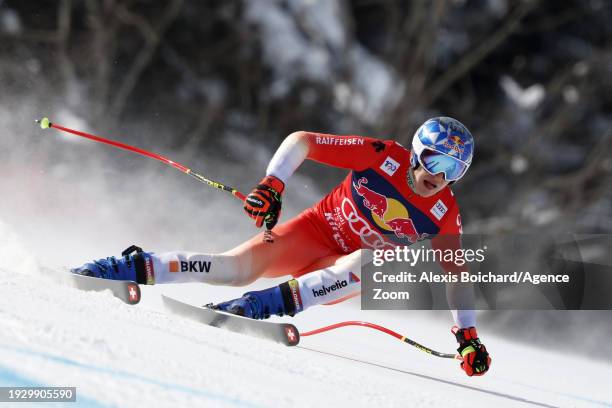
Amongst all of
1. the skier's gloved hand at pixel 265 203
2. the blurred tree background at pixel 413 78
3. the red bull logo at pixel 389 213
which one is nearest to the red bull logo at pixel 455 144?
the red bull logo at pixel 389 213

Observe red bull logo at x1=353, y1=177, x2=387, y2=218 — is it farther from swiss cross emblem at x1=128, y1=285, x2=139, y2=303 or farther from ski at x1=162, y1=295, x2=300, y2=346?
swiss cross emblem at x1=128, y1=285, x2=139, y2=303

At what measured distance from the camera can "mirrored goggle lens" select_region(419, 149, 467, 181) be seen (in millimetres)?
3012

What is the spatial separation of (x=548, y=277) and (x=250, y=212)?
715cm

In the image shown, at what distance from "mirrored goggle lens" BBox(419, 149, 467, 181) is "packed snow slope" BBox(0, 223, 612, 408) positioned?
0.70m

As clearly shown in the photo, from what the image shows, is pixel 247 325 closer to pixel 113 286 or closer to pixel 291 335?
pixel 291 335

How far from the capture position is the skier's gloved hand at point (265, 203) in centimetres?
274

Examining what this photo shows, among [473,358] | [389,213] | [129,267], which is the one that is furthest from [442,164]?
[129,267]

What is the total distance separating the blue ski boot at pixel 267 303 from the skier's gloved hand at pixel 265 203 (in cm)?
22

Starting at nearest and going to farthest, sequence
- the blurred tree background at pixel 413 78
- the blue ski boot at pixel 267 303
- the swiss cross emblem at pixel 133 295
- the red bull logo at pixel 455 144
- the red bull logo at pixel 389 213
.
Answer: the swiss cross emblem at pixel 133 295
the blue ski boot at pixel 267 303
the red bull logo at pixel 455 144
the red bull logo at pixel 389 213
the blurred tree background at pixel 413 78

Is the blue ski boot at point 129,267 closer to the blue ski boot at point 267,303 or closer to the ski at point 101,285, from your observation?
the ski at point 101,285

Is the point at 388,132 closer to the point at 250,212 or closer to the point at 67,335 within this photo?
the point at 250,212

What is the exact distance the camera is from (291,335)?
8.43ft

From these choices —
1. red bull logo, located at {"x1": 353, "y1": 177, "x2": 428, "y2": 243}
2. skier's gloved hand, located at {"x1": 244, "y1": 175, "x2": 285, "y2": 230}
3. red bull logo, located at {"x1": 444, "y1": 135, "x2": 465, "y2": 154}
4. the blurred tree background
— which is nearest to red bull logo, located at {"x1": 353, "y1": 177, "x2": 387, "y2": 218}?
red bull logo, located at {"x1": 353, "y1": 177, "x2": 428, "y2": 243}

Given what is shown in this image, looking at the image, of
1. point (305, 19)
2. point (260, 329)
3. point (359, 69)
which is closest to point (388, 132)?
point (359, 69)
